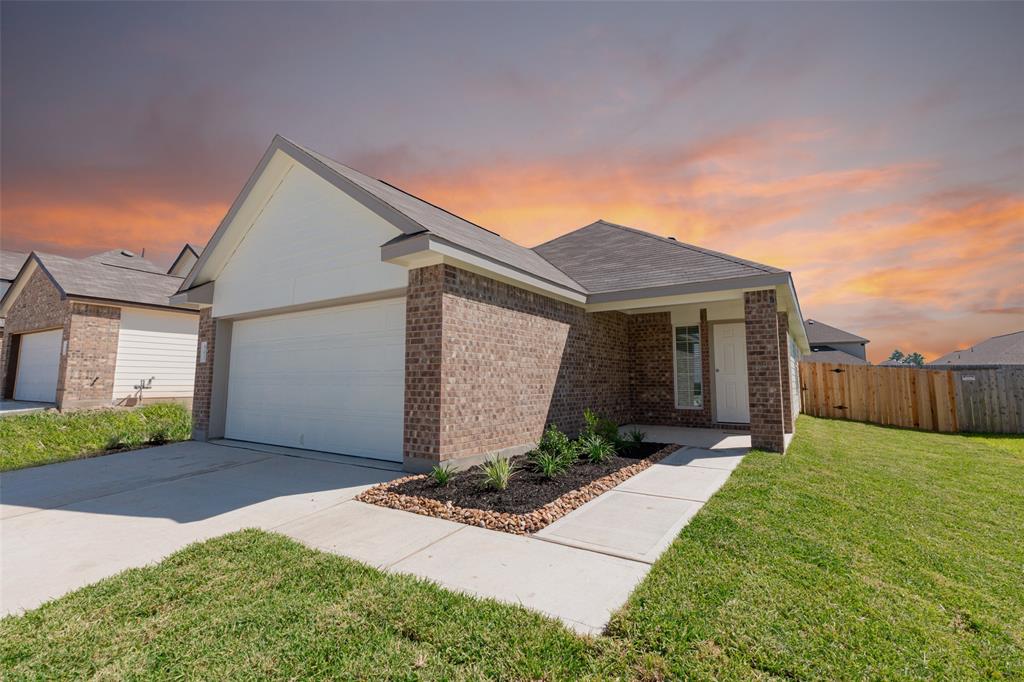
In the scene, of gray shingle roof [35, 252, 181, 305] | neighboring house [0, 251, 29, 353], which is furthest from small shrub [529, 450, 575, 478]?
neighboring house [0, 251, 29, 353]

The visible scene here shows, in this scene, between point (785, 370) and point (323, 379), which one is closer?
point (323, 379)

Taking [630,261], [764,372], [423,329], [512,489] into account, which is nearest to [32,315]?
[423,329]

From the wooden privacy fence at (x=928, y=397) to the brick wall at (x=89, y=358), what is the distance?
23.5m

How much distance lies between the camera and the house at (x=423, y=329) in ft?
21.6

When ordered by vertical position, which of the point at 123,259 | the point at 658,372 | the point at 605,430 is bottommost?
the point at 605,430

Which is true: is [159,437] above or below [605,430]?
below

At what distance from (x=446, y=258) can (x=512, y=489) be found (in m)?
3.41

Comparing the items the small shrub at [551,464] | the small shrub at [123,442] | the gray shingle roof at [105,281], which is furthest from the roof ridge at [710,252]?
the gray shingle roof at [105,281]

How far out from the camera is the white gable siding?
7.34 metres

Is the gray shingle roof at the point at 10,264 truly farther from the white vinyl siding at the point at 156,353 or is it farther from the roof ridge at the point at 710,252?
the roof ridge at the point at 710,252

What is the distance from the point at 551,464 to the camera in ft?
20.4

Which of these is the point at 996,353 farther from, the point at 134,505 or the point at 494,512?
the point at 134,505

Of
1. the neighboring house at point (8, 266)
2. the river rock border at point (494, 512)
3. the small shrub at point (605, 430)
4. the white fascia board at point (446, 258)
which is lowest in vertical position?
the river rock border at point (494, 512)

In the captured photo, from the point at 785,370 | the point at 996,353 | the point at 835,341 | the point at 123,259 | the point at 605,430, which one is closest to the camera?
the point at 605,430
